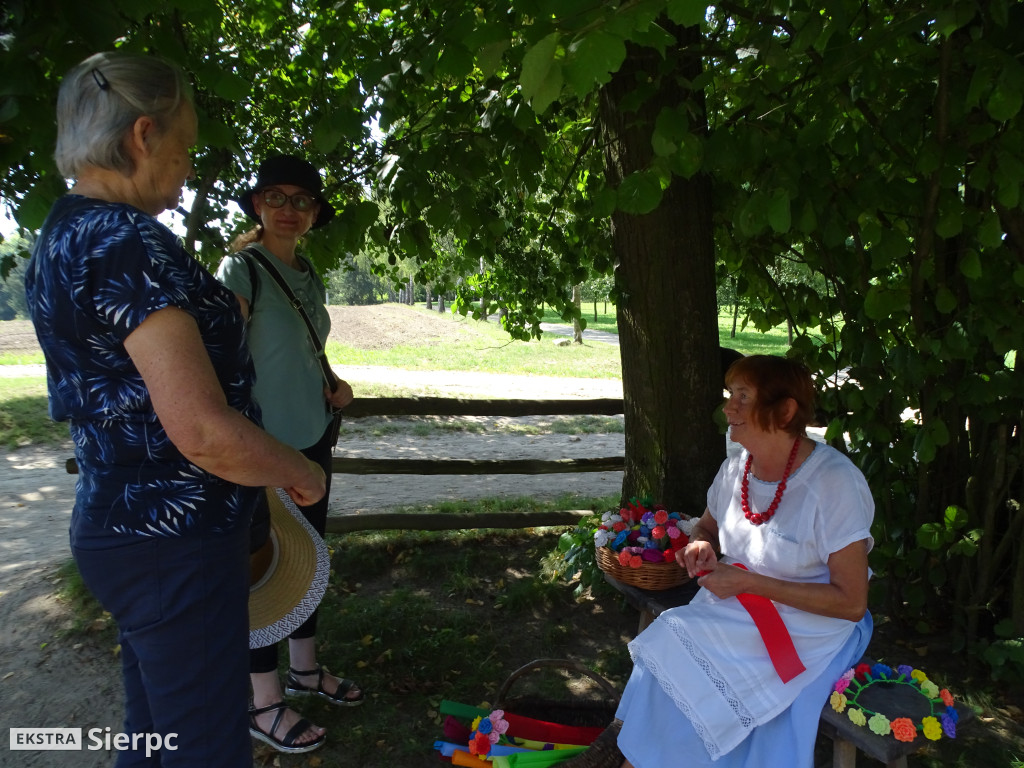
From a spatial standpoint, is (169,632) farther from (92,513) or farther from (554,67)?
(554,67)

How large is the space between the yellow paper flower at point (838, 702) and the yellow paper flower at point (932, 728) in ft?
0.65

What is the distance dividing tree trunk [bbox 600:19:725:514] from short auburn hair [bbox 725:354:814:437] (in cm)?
130

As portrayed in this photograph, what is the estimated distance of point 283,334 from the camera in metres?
2.76

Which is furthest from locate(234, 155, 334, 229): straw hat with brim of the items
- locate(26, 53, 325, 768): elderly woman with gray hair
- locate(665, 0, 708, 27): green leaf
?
locate(665, 0, 708, 27): green leaf

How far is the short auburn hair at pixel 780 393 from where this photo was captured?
2344mm

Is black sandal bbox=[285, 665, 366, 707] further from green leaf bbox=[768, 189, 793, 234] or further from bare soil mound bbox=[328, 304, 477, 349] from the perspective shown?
bare soil mound bbox=[328, 304, 477, 349]

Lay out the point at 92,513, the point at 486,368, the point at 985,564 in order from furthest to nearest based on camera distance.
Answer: the point at 486,368 → the point at 985,564 → the point at 92,513

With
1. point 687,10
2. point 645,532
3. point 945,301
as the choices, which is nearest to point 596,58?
point 687,10

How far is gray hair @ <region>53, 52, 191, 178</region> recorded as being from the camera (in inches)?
62.8

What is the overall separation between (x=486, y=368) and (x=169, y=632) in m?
16.5

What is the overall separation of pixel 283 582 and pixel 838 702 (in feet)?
5.40

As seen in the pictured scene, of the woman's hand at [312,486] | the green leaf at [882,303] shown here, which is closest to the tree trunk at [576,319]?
the green leaf at [882,303]

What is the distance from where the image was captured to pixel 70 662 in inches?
148

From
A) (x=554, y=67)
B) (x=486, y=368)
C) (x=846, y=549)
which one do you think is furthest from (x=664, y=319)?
(x=486, y=368)
